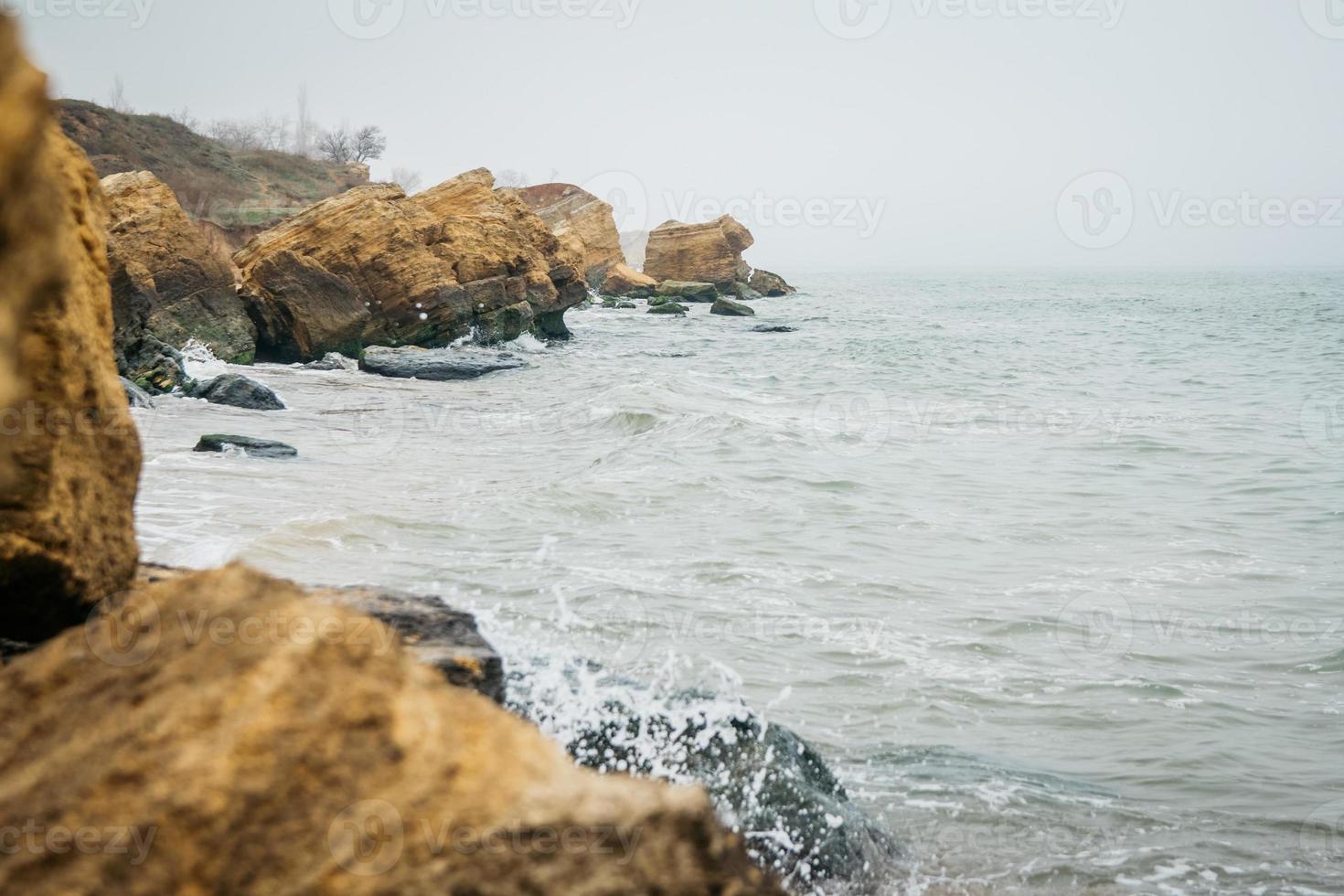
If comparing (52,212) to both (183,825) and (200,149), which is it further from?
(200,149)

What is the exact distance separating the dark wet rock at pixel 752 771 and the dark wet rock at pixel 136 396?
11.1 meters

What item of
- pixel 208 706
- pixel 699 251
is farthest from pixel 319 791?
pixel 699 251

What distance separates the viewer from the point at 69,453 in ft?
9.92

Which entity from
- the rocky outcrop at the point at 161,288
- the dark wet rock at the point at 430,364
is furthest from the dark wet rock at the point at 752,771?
the dark wet rock at the point at 430,364

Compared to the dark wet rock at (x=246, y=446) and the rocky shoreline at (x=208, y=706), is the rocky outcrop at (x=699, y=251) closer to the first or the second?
the dark wet rock at (x=246, y=446)

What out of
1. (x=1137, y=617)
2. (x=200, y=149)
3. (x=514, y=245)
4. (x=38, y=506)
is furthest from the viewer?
(x=200, y=149)

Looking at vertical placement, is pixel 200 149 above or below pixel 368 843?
above

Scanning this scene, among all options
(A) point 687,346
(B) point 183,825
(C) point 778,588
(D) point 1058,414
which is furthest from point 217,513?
(A) point 687,346

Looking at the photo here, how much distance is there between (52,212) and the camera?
144cm

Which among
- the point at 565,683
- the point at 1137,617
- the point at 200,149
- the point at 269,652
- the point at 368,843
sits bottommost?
the point at 1137,617

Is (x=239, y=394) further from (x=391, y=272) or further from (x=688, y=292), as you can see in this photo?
(x=688, y=292)

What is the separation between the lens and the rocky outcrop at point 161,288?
15625mm

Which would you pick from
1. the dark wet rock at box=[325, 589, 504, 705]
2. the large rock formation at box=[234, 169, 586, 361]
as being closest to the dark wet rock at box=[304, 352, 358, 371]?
the large rock formation at box=[234, 169, 586, 361]

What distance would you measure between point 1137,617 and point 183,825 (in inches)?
281
